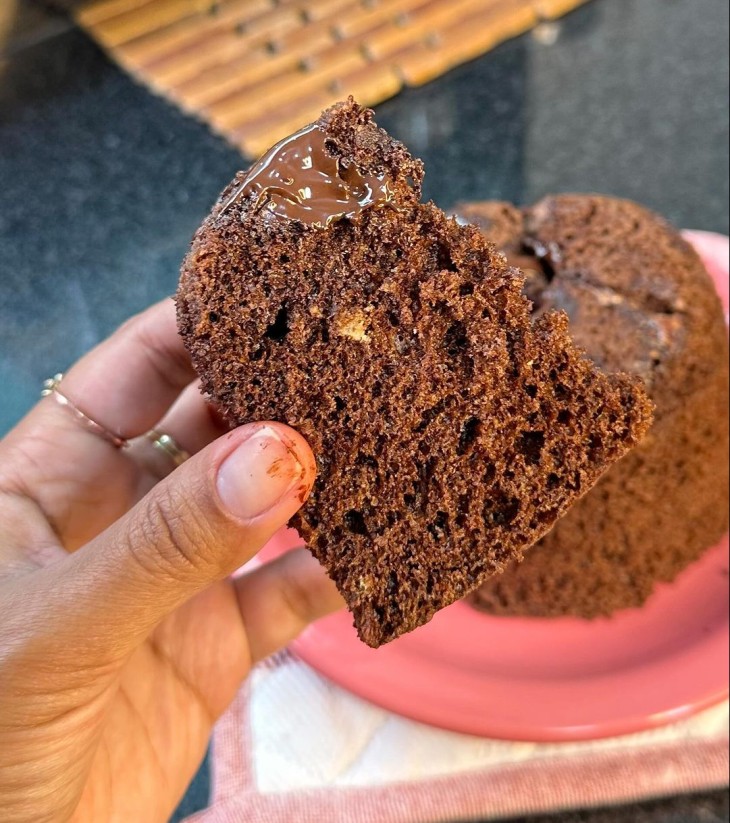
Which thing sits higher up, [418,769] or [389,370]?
[389,370]

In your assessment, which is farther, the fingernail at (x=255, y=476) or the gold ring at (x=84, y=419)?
the gold ring at (x=84, y=419)

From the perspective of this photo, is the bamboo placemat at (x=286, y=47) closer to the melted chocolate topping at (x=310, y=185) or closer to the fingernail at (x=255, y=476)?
the melted chocolate topping at (x=310, y=185)

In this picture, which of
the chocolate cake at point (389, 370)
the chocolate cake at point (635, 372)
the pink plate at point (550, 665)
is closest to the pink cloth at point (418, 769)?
the pink plate at point (550, 665)

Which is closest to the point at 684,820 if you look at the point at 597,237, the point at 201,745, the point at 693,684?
the point at 693,684

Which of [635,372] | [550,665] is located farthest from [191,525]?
[550,665]

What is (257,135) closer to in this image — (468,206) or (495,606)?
(468,206)

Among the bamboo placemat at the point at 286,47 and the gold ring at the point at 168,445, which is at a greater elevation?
the bamboo placemat at the point at 286,47

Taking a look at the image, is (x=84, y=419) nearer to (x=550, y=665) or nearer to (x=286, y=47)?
(x=550, y=665)
